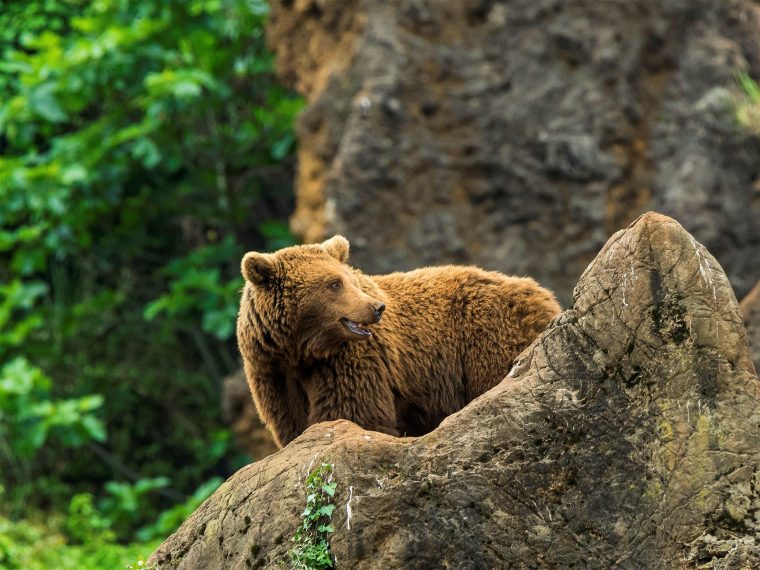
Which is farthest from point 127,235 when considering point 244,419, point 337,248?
point 337,248

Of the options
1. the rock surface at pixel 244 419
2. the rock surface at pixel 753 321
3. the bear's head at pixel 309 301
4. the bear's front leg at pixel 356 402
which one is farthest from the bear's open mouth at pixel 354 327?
the rock surface at pixel 244 419

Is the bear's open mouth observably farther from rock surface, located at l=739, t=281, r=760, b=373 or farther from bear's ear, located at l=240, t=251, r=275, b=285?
rock surface, located at l=739, t=281, r=760, b=373

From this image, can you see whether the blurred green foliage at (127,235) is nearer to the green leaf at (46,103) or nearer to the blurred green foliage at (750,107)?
the green leaf at (46,103)

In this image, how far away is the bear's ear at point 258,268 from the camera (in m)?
5.96

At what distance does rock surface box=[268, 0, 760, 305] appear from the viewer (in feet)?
33.7

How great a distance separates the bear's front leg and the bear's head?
17 cm

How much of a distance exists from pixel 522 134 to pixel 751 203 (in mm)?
2057

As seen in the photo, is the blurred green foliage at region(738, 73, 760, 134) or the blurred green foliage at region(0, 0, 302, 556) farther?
the blurred green foliage at region(0, 0, 302, 556)

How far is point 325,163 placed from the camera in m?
10.8

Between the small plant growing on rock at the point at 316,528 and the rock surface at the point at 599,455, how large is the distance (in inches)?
1.5

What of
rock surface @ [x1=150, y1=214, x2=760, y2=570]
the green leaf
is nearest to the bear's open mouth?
rock surface @ [x1=150, y1=214, x2=760, y2=570]

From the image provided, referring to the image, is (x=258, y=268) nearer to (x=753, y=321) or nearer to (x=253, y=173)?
(x=753, y=321)

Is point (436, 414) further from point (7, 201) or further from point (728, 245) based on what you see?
point (7, 201)

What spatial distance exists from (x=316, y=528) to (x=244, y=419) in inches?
282
